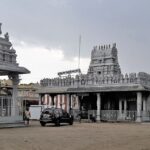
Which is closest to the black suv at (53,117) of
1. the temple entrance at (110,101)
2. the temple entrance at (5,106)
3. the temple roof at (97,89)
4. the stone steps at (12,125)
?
the stone steps at (12,125)

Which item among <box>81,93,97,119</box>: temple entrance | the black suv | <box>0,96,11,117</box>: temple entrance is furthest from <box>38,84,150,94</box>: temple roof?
<box>0,96,11,117</box>: temple entrance

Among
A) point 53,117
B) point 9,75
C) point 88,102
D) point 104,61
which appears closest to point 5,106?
point 9,75

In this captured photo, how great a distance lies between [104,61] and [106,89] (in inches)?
281

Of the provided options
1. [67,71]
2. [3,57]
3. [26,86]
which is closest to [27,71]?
[3,57]

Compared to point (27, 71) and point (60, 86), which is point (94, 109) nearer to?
point (60, 86)

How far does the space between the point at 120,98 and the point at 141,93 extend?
4.78 meters

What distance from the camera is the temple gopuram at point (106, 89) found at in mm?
49938

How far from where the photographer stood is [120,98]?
2104 inches

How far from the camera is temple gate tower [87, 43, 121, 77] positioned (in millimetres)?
56312

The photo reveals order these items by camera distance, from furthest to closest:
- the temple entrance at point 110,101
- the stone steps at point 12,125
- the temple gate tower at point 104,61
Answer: the temple gate tower at point 104,61 < the temple entrance at point 110,101 < the stone steps at point 12,125

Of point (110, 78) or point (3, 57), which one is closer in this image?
point (3, 57)

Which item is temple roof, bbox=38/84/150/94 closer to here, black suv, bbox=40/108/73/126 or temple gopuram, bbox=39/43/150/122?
temple gopuram, bbox=39/43/150/122

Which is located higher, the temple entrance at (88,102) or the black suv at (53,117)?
the temple entrance at (88,102)

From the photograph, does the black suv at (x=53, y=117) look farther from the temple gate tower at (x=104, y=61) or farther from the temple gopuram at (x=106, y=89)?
the temple gate tower at (x=104, y=61)
